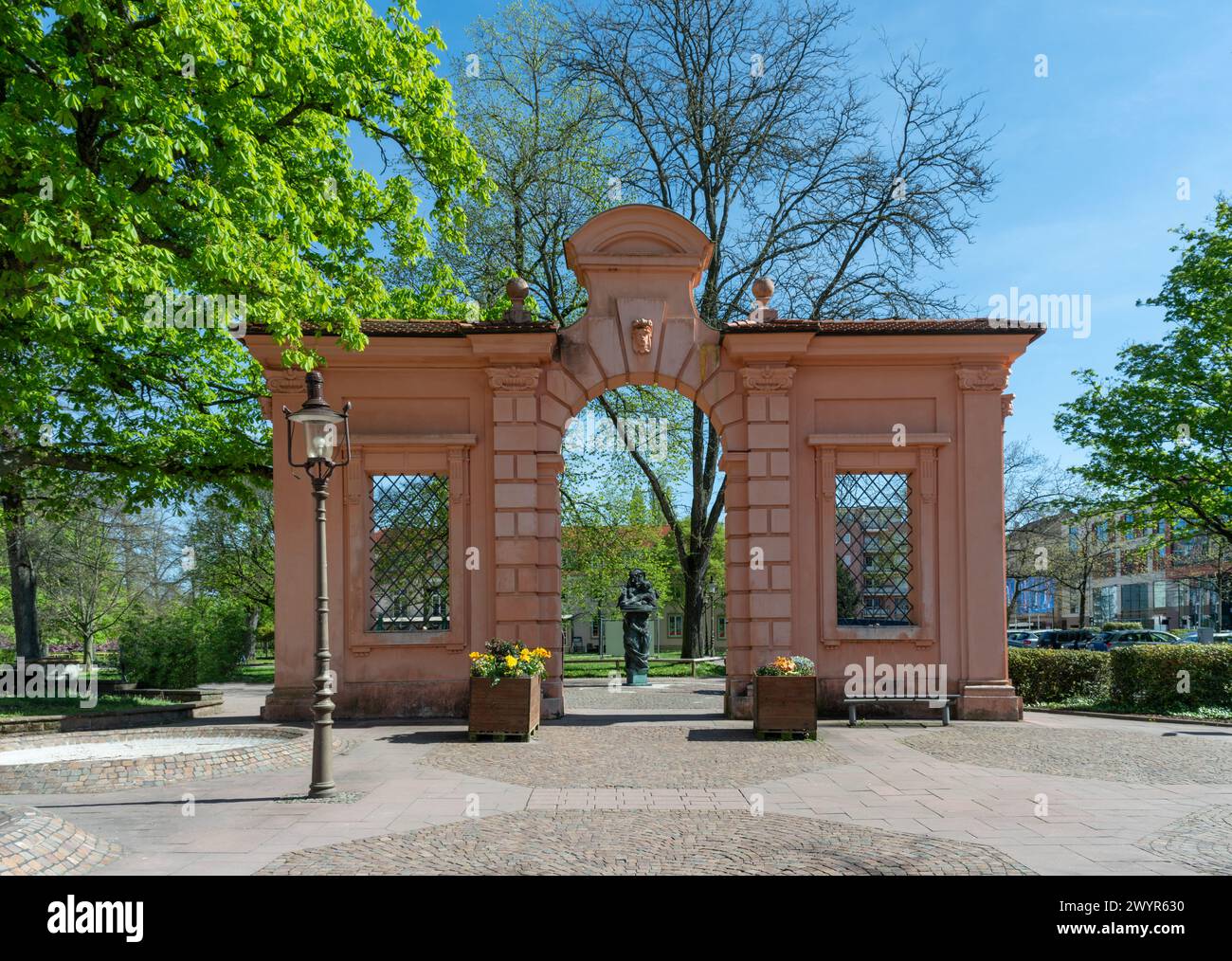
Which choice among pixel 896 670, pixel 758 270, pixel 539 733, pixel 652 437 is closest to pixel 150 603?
pixel 652 437

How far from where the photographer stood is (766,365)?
1355cm

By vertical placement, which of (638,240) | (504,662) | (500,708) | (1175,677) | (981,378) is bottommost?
(1175,677)

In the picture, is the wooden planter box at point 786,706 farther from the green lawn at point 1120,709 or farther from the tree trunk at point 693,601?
the tree trunk at point 693,601

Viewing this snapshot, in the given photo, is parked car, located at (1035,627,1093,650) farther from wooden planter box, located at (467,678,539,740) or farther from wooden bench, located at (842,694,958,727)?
wooden planter box, located at (467,678,539,740)

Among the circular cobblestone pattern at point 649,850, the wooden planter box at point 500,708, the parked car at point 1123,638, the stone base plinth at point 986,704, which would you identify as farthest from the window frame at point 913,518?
the parked car at point 1123,638

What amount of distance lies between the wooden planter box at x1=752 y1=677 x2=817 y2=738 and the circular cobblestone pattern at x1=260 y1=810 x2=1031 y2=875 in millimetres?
4241

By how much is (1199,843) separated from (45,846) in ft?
25.6

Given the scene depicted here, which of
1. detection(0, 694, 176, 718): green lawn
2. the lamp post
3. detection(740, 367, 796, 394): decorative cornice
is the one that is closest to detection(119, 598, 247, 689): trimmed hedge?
detection(0, 694, 176, 718): green lawn

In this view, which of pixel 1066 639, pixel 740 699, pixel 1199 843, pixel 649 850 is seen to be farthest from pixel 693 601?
pixel 1066 639

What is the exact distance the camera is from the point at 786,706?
1157 cm

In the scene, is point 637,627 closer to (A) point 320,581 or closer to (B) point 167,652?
(B) point 167,652

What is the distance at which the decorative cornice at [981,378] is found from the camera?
44.9ft

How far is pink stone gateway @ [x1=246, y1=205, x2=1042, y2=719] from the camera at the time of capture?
13.4m

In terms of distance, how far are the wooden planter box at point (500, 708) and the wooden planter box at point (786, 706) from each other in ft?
9.80
